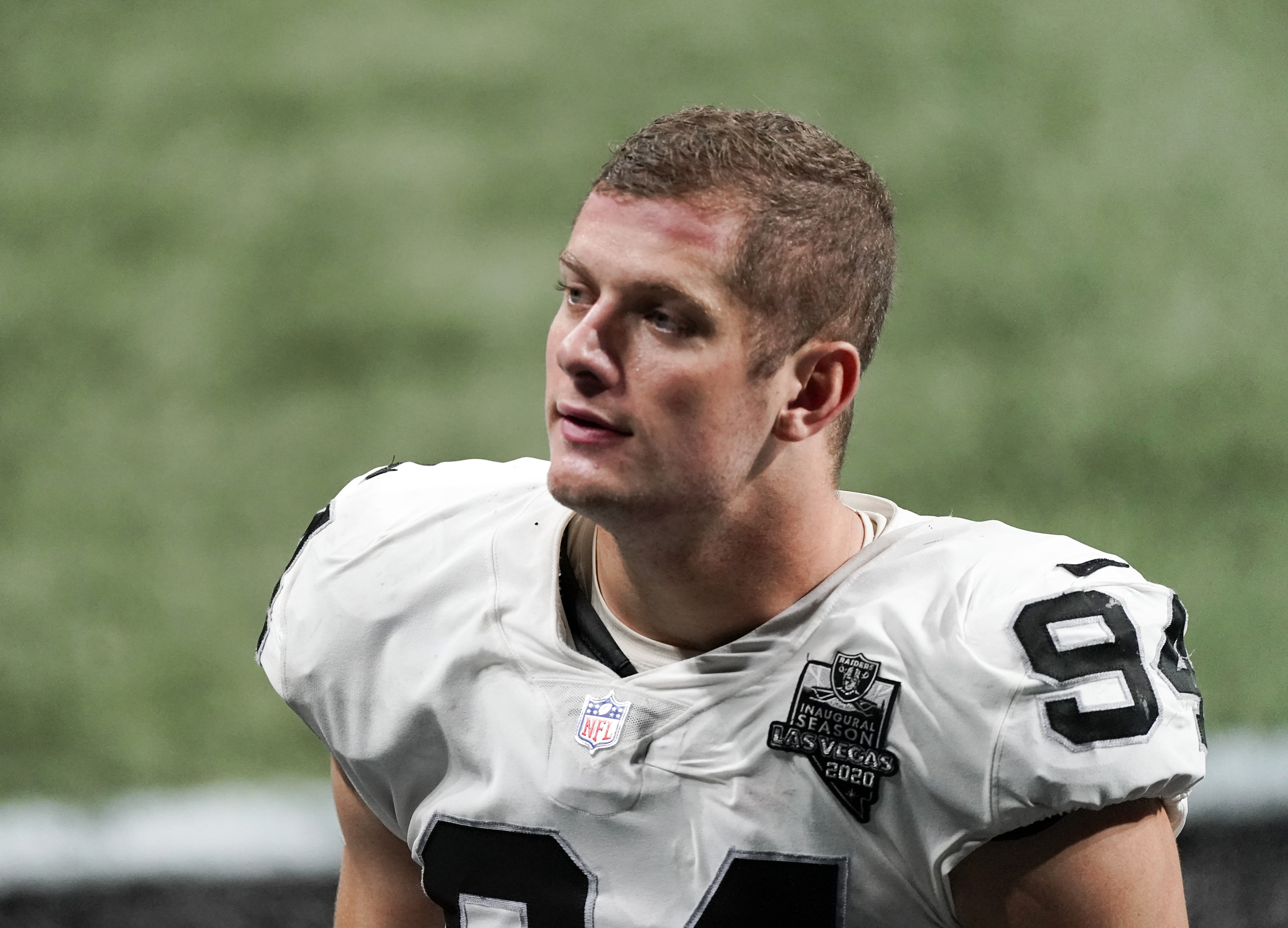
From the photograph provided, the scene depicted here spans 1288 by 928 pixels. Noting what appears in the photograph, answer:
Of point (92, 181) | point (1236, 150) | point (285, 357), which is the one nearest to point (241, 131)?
point (92, 181)

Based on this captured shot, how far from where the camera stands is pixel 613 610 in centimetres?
190

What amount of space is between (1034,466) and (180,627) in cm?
229

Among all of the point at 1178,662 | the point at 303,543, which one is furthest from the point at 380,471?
the point at 1178,662

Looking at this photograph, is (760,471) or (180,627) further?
(180,627)

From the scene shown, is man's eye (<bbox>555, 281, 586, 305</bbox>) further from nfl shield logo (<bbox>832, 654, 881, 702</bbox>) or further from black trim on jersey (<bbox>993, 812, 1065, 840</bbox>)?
black trim on jersey (<bbox>993, 812, 1065, 840</bbox>)

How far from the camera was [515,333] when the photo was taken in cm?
485

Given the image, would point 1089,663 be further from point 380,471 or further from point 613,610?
point 380,471

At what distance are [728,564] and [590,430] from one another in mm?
226

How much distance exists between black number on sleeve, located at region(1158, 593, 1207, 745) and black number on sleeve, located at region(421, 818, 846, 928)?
39 centimetres

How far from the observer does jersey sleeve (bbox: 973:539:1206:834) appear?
5.11ft

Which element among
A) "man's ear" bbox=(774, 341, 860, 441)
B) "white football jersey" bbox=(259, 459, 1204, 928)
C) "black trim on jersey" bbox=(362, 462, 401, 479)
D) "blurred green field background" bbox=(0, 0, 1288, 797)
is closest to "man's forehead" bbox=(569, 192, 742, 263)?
"man's ear" bbox=(774, 341, 860, 441)

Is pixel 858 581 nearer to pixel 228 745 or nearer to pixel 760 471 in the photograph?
pixel 760 471

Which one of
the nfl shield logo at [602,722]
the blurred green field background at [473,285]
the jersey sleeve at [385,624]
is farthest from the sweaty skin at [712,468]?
the blurred green field background at [473,285]

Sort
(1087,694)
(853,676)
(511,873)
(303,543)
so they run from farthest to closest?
(303,543)
(511,873)
(853,676)
(1087,694)
